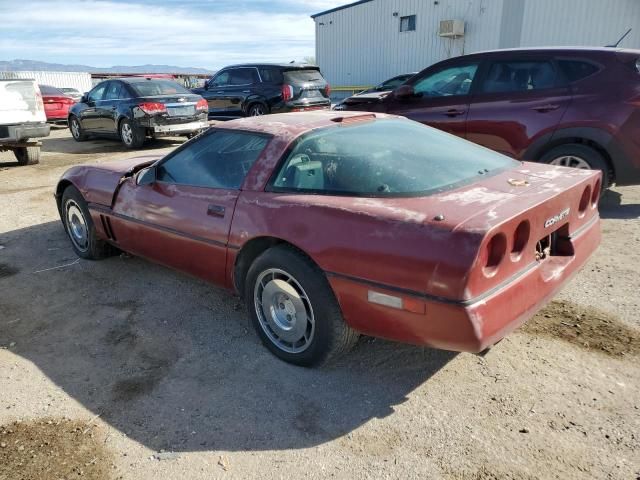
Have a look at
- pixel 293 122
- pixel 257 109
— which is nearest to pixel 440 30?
pixel 257 109

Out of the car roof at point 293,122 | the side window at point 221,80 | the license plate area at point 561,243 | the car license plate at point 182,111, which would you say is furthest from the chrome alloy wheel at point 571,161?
the side window at point 221,80

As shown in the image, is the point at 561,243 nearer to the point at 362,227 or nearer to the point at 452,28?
the point at 362,227

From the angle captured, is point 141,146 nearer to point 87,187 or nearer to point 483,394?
point 87,187

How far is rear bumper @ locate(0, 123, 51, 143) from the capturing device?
893 cm

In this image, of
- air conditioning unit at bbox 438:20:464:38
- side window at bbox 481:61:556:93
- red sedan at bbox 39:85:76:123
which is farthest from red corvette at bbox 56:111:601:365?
air conditioning unit at bbox 438:20:464:38

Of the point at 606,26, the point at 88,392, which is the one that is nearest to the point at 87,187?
the point at 88,392

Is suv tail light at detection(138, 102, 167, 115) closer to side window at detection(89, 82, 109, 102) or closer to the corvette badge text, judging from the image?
side window at detection(89, 82, 109, 102)

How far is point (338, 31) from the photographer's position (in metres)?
24.3

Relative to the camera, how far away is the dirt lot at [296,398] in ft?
7.38

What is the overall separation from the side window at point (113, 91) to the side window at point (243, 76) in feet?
9.39

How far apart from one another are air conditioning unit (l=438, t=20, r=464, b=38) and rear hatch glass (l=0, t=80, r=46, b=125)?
1488cm

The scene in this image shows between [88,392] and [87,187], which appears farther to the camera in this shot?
[87,187]

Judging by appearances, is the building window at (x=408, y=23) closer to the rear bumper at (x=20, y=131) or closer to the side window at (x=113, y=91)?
the side window at (x=113, y=91)

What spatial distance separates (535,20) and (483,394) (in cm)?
1777
